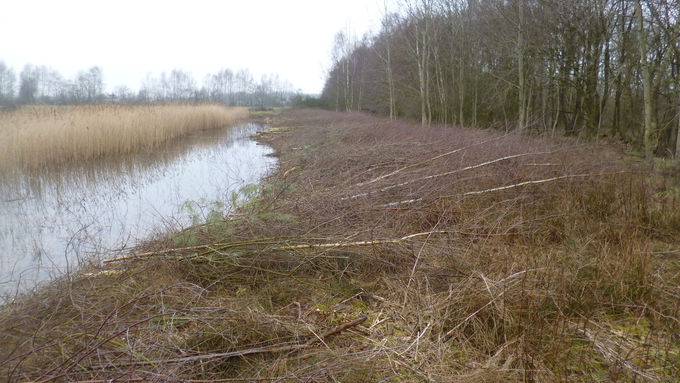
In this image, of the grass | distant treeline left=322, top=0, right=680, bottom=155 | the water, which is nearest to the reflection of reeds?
the water

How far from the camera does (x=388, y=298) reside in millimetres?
3037

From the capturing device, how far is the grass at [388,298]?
2123 mm

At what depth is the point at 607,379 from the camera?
6.47 ft

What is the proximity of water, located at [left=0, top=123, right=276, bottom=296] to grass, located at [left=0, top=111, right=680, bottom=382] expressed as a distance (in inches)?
47.6

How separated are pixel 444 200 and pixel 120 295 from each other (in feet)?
11.7

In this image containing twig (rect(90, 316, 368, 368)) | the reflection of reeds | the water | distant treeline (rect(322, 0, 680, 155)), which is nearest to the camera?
twig (rect(90, 316, 368, 368))

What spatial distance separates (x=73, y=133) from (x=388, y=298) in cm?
1057

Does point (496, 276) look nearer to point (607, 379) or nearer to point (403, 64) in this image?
point (607, 379)

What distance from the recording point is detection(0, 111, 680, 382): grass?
2123mm

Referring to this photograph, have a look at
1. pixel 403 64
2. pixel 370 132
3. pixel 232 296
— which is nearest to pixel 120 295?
pixel 232 296

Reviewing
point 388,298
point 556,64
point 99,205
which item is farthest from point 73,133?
point 556,64

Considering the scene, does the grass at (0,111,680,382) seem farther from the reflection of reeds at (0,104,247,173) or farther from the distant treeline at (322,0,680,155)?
the reflection of reeds at (0,104,247,173)

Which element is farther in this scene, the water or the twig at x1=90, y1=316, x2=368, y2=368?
the water

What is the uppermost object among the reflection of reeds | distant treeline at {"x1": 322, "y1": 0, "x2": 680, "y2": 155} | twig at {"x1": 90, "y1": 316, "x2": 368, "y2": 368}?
distant treeline at {"x1": 322, "y1": 0, "x2": 680, "y2": 155}
